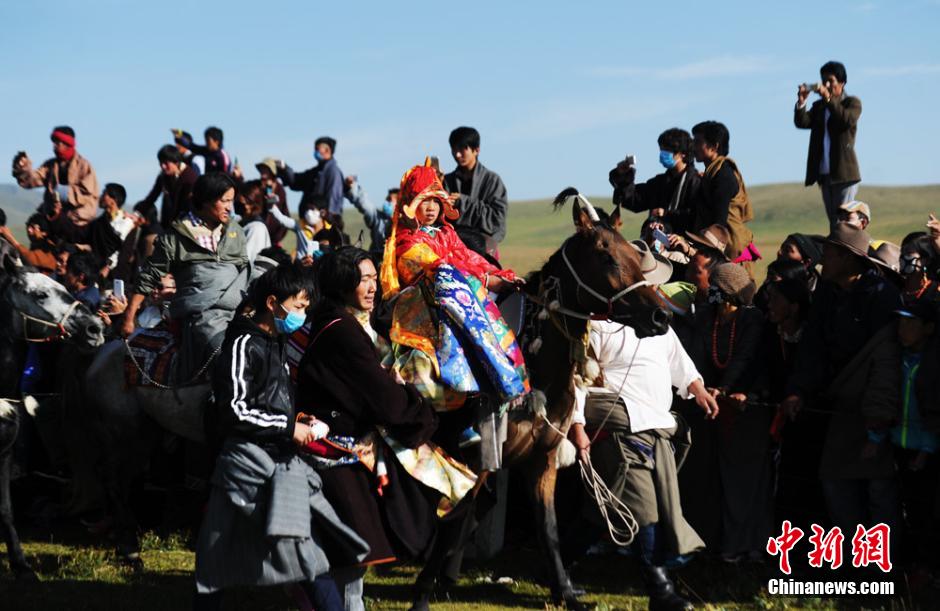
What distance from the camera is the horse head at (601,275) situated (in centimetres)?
773

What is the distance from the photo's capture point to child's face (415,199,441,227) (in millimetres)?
8250

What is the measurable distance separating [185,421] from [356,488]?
363 cm

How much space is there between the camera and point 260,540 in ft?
20.1

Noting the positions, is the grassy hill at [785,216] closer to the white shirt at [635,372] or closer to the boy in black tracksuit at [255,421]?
the white shirt at [635,372]

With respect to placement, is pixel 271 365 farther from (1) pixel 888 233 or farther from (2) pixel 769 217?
(2) pixel 769 217

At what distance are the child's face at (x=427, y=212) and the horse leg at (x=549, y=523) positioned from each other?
1.79 m

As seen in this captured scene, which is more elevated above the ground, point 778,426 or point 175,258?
point 175,258

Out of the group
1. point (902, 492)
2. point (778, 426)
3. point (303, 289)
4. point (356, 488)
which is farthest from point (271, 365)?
point (902, 492)

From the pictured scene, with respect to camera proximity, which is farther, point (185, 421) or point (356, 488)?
point (185, 421)

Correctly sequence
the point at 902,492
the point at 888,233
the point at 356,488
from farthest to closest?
the point at 888,233 → the point at 902,492 → the point at 356,488

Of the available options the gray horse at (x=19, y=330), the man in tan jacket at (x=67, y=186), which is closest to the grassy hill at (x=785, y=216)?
the man in tan jacket at (x=67, y=186)

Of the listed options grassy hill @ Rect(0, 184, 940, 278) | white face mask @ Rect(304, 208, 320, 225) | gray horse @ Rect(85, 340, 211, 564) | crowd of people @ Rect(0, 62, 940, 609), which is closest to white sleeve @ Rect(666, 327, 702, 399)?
crowd of people @ Rect(0, 62, 940, 609)

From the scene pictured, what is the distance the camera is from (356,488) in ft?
21.5

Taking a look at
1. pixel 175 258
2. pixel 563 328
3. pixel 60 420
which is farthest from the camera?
pixel 60 420
